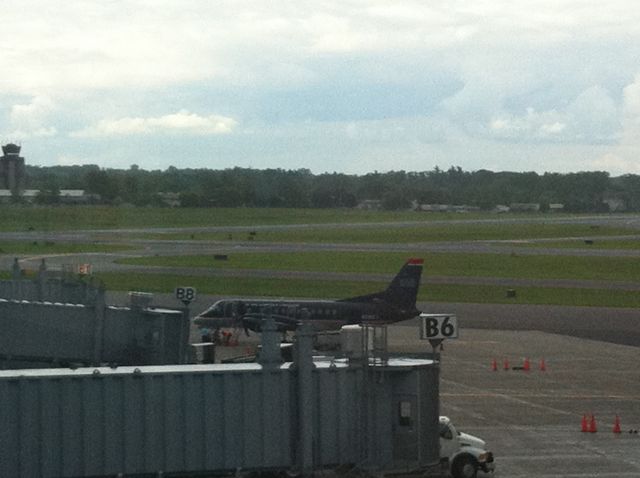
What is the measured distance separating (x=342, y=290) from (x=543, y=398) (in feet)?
182

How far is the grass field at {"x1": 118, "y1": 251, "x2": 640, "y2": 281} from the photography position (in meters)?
128

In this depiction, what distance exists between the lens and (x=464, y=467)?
32062 millimetres

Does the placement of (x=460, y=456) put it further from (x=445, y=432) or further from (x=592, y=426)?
(x=592, y=426)

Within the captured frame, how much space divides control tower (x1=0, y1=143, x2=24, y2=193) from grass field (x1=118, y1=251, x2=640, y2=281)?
2002 inches

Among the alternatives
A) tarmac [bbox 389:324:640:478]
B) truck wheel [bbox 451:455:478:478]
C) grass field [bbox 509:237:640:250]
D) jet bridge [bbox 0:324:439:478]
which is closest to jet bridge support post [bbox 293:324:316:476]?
jet bridge [bbox 0:324:439:478]

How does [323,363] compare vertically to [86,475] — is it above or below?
above

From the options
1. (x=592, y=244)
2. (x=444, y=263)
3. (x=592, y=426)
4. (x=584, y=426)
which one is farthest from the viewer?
(x=592, y=244)

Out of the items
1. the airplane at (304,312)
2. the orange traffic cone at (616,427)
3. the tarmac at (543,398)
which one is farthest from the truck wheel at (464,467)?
the airplane at (304,312)

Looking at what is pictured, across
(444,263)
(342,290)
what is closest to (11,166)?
(342,290)

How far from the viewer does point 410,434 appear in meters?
23.4

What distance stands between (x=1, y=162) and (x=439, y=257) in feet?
272

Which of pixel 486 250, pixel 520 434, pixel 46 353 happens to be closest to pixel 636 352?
pixel 520 434

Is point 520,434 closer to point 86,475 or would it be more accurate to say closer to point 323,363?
point 323,363

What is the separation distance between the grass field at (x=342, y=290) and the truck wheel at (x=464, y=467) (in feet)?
217
